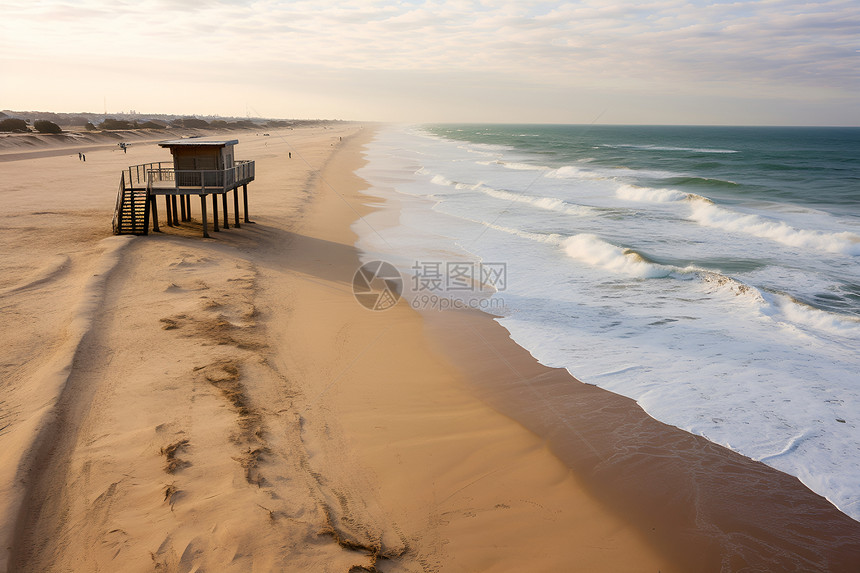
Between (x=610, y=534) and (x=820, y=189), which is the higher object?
(x=820, y=189)

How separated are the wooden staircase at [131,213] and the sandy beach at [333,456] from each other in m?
5.04

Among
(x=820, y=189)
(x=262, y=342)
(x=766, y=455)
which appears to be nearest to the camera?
(x=766, y=455)

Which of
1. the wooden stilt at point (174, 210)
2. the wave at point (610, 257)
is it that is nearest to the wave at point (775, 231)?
the wave at point (610, 257)

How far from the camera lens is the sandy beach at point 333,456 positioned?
5.83 metres

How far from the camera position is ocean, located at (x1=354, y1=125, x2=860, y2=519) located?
29.1 ft

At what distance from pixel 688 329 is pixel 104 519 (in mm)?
11775

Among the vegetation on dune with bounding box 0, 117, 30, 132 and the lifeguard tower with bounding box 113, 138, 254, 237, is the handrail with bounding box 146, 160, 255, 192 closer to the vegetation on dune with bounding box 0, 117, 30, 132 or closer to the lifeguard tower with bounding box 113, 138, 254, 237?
the lifeguard tower with bounding box 113, 138, 254, 237

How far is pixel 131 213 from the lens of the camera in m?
18.0

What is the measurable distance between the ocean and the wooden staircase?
7300 millimetres

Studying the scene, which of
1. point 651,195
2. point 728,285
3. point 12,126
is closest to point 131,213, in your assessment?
point 728,285

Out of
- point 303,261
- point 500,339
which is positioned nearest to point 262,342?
point 500,339

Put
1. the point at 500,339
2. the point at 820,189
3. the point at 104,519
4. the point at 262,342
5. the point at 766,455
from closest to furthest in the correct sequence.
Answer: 1. the point at 104,519
2. the point at 766,455
3. the point at 262,342
4. the point at 500,339
5. the point at 820,189

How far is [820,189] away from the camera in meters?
39.7

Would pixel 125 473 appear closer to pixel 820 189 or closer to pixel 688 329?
pixel 688 329
